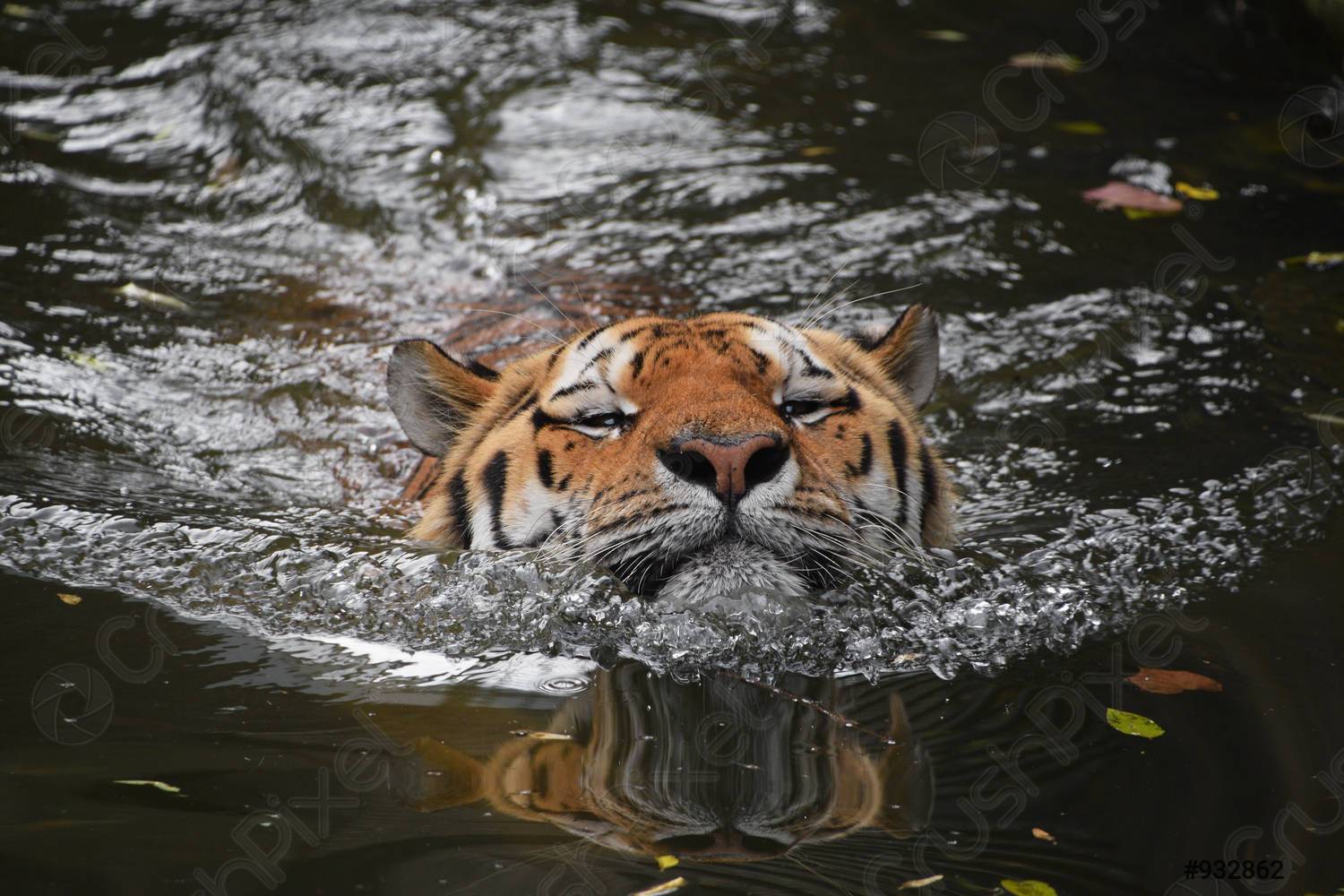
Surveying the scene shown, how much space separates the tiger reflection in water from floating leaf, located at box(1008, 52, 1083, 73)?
5461mm

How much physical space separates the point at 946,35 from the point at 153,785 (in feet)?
21.9

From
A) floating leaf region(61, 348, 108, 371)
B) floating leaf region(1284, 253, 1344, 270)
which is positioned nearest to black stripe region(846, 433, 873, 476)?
floating leaf region(61, 348, 108, 371)

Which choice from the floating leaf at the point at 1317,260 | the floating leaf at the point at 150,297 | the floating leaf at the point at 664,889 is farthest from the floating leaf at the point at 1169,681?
the floating leaf at the point at 150,297

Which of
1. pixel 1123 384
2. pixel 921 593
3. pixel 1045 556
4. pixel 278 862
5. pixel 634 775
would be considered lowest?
pixel 1123 384

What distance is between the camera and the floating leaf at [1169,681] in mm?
2939

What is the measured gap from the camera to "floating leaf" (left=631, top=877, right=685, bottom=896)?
2.13 m

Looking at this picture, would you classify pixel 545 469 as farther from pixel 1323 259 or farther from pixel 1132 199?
pixel 1132 199

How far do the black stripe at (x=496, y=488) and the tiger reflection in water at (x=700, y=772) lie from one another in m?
0.48

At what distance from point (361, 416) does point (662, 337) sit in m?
1.87

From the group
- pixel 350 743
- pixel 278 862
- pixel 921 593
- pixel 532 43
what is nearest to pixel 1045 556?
pixel 921 593

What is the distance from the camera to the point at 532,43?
7.48 m

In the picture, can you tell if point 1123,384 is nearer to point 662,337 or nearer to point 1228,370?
point 1228,370

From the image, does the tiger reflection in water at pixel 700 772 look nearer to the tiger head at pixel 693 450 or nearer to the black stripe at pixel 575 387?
the tiger head at pixel 693 450

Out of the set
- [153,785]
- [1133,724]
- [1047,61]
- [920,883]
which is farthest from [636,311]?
[1047,61]
